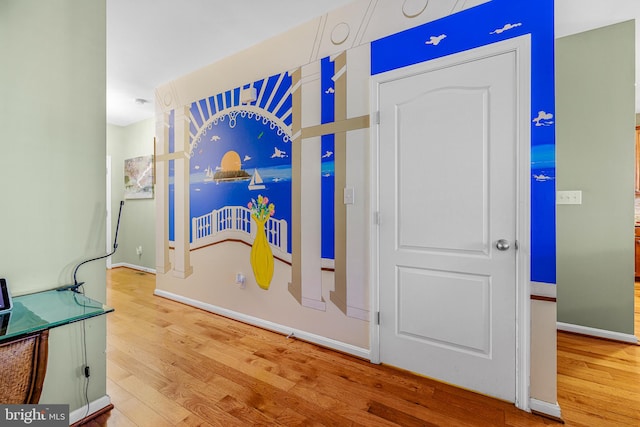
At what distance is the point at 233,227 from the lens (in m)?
3.29

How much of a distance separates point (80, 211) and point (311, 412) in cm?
175

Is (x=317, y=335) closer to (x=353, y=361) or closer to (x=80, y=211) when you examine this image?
(x=353, y=361)

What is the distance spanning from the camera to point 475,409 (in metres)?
1.81

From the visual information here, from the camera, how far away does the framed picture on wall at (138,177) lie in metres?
5.29

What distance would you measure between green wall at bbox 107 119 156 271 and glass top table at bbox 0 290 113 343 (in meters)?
3.99

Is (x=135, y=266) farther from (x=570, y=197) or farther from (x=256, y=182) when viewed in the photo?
(x=570, y=197)

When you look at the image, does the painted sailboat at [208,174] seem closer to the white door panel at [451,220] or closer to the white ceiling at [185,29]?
the white ceiling at [185,29]

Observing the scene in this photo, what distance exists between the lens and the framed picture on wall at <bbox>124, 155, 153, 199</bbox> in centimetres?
529

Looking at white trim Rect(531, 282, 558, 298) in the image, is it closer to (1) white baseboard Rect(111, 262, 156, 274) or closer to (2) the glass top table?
(2) the glass top table

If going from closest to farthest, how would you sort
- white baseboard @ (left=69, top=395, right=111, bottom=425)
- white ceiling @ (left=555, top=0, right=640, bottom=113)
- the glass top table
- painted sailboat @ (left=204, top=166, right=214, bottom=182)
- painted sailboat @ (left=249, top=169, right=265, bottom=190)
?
the glass top table < white baseboard @ (left=69, top=395, right=111, bottom=425) < white ceiling @ (left=555, top=0, right=640, bottom=113) < painted sailboat @ (left=249, top=169, right=265, bottom=190) < painted sailboat @ (left=204, top=166, right=214, bottom=182)

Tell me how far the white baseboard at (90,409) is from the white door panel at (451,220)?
1.79m

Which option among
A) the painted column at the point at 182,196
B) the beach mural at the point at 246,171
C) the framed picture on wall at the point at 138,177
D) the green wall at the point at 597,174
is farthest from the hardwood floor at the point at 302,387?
the framed picture on wall at the point at 138,177

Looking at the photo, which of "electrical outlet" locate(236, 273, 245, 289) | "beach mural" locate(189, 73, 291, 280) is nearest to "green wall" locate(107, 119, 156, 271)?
"beach mural" locate(189, 73, 291, 280)

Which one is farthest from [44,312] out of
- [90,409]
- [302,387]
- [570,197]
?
[570,197]
